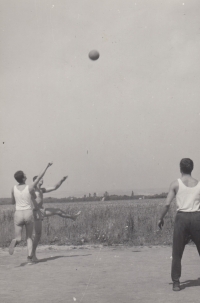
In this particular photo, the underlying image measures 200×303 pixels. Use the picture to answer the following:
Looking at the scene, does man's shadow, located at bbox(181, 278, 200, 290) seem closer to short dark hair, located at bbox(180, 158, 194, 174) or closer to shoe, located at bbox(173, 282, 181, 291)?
shoe, located at bbox(173, 282, 181, 291)

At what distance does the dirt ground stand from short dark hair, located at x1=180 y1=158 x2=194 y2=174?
162 centimetres

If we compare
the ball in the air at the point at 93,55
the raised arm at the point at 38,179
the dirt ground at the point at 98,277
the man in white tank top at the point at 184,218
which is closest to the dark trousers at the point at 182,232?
the man in white tank top at the point at 184,218

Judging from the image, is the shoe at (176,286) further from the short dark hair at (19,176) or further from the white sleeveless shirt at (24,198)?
the short dark hair at (19,176)

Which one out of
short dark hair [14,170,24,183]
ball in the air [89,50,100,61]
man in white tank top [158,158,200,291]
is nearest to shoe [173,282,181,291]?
man in white tank top [158,158,200,291]

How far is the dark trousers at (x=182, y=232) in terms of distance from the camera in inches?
266

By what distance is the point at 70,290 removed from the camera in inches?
272

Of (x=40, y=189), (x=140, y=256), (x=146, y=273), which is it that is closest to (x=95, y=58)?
(x=40, y=189)

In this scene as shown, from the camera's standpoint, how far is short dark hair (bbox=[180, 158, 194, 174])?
7051mm

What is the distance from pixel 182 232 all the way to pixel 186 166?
0.93 meters

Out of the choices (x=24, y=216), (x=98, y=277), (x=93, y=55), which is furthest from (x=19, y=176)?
(x=93, y=55)

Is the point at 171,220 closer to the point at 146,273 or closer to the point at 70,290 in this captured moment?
the point at 146,273

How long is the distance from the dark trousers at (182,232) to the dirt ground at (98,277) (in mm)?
303

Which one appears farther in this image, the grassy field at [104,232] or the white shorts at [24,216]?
the grassy field at [104,232]

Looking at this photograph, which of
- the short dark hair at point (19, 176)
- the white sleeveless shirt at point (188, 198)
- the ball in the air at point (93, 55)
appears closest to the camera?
the white sleeveless shirt at point (188, 198)
